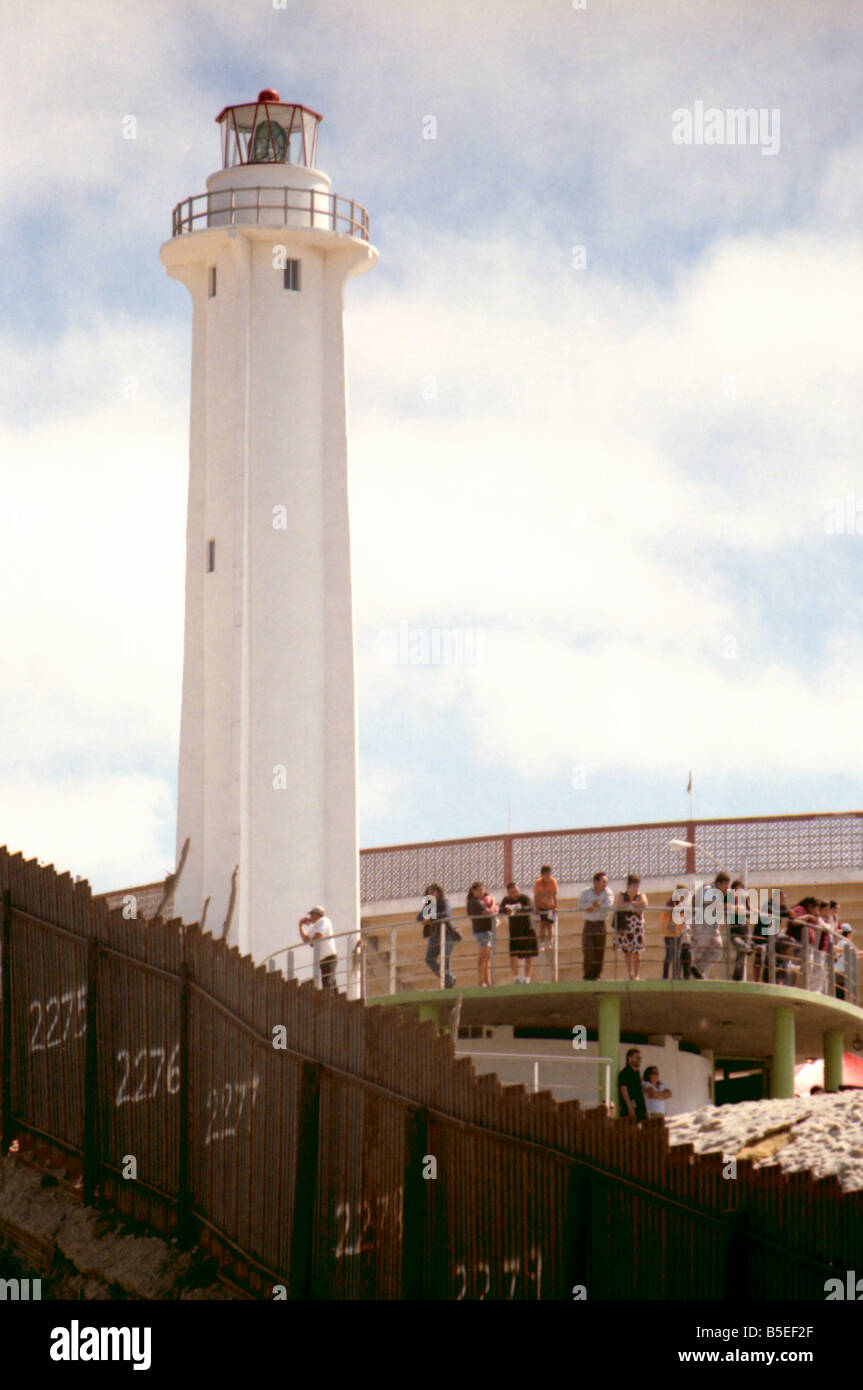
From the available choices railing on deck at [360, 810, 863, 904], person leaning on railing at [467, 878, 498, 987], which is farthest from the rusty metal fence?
railing on deck at [360, 810, 863, 904]

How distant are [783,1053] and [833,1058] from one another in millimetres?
3689

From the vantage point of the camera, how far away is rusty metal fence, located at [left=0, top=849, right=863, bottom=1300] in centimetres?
1647

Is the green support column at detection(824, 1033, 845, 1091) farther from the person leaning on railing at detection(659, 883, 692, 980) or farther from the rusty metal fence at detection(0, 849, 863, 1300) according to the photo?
the rusty metal fence at detection(0, 849, 863, 1300)

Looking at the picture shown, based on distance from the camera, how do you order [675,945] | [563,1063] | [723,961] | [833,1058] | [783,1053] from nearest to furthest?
[675,945], [723,961], [783,1053], [563,1063], [833,1058]

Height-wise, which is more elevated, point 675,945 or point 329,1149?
point 675,945

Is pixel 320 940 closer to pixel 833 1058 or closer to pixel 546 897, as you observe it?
pixel 546 897

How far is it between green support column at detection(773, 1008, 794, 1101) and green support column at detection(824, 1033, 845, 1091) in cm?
319

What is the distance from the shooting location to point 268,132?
3672 cm

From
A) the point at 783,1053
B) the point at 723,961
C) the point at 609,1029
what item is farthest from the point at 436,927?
the point at 783,1053

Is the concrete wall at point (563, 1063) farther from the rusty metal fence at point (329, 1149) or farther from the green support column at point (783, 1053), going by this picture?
the rusty metal fence at point (329, 1149)

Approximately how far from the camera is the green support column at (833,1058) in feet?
105
